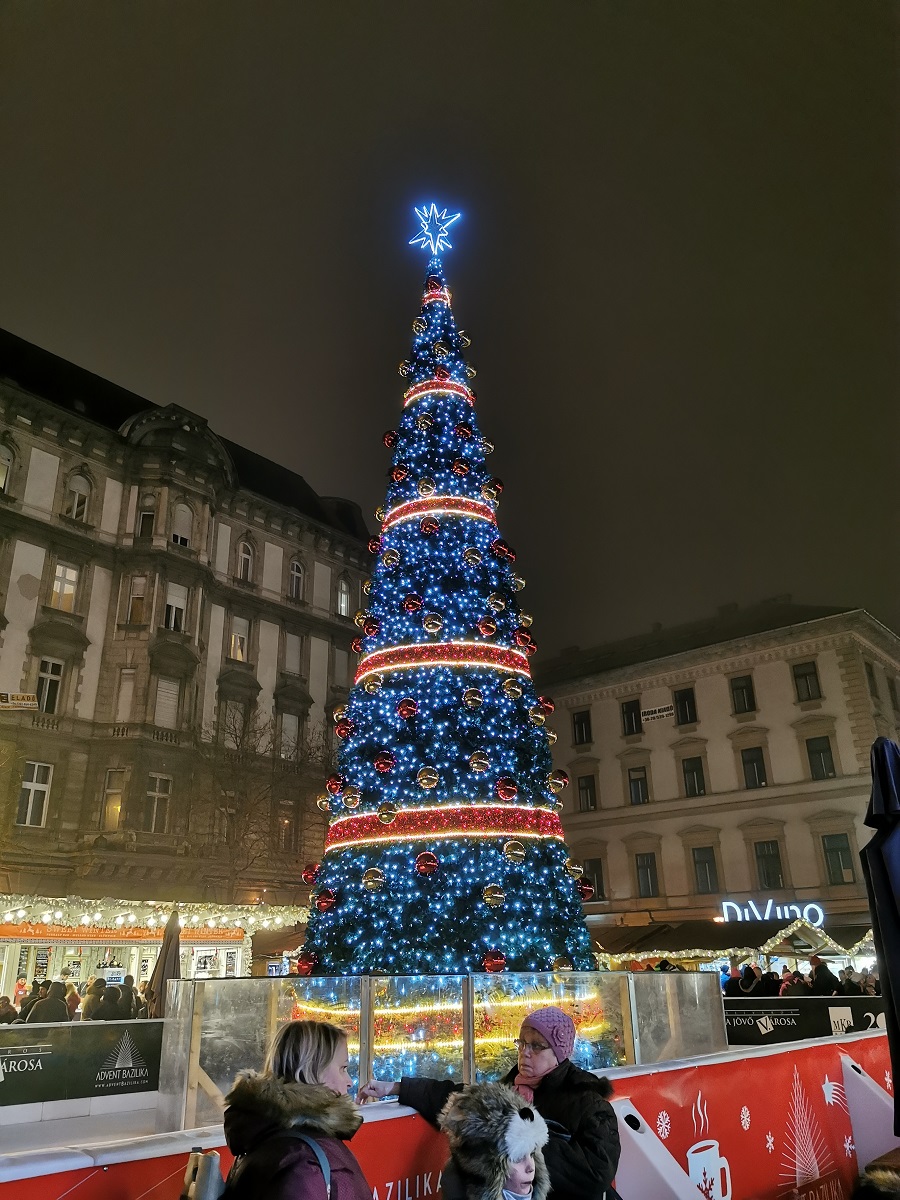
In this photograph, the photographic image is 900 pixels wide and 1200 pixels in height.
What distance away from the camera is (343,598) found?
36438 mm

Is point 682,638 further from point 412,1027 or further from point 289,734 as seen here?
point 412,1027

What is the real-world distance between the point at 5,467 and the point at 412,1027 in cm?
2469

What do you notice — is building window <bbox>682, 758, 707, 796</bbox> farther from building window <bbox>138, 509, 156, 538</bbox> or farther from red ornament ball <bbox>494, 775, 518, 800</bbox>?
red ornament ball <bbox>494, 775, 518, 800</bbox>

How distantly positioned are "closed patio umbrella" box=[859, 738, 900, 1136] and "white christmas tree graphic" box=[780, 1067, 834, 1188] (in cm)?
137

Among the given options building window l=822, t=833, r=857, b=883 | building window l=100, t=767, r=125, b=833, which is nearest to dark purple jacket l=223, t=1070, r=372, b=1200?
building window l=100, t=767, r=125, b=833

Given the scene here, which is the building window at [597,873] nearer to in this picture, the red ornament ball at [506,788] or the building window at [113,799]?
the building window at [113,799]

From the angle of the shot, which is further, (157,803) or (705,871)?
(705,871)

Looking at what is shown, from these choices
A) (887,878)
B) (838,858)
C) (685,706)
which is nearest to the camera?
(887,878)

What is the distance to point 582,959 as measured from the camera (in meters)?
9.98

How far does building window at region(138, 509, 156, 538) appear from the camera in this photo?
29.1 metres

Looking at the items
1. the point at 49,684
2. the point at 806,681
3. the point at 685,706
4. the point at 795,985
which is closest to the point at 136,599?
the point at 49,684

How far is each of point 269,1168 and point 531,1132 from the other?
1.04 metres

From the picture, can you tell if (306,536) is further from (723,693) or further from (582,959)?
(582,959)

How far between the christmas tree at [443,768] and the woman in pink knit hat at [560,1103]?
5231mm
